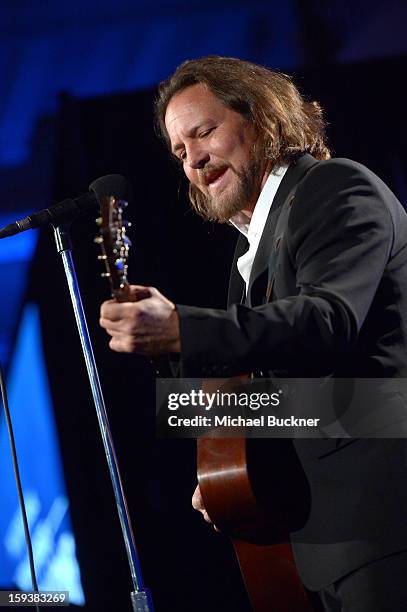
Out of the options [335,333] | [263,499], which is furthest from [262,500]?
[335,333]

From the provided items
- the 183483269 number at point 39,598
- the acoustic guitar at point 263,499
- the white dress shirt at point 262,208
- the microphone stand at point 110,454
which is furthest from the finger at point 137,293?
the 183483269 number at point 39,598

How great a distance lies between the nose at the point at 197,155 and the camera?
7.06 feet

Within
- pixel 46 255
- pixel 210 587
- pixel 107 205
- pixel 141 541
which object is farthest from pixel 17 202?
pixel 107 205

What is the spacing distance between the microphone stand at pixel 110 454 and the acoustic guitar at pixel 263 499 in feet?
1.02

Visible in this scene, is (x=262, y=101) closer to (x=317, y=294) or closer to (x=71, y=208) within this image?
(x=71, y=208)

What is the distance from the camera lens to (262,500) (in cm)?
167

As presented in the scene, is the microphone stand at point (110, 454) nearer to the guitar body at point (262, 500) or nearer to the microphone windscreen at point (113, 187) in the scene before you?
the microphone windscreen at point (113, 187)

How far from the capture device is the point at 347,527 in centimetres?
151

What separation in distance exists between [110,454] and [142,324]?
91 centimetres

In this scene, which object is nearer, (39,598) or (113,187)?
(113,187)

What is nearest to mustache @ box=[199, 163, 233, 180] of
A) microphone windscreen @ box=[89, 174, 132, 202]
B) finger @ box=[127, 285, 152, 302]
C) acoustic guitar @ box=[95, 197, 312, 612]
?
microphone windscreen @ box=[89, 174, 132, 202]

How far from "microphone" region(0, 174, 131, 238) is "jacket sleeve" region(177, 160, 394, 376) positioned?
714 millimetres

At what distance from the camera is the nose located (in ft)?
7.06

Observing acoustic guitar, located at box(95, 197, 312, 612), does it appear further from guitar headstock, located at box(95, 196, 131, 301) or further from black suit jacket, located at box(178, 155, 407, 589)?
guitar headstock, located at box(95, 196, 131, 301)
